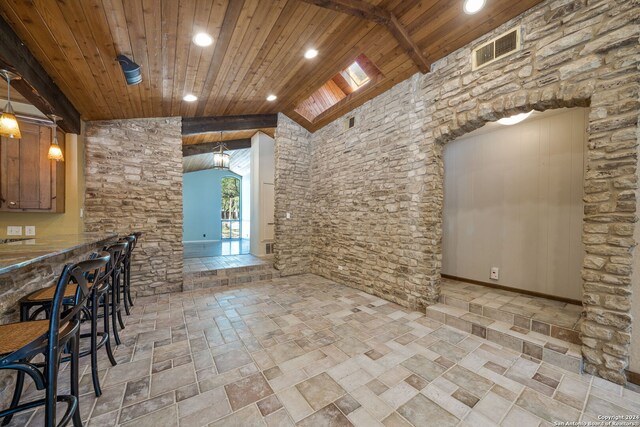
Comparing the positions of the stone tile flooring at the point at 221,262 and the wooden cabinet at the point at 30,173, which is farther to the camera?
the stone tile flooring at the point at 221,262

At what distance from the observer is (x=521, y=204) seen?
3.59 meters

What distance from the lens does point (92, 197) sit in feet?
13.1

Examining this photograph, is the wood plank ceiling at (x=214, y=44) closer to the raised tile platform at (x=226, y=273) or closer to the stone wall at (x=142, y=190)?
the stone wall at (x=142, y=190)

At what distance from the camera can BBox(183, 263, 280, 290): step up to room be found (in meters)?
4.59

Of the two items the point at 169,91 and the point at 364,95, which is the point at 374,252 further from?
the point at 169,91

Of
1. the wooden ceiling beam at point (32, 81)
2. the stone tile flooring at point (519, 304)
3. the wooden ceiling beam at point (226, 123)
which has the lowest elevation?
the stone tile flooring at point (519, 304)

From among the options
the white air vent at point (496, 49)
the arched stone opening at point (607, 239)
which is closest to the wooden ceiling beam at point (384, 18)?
the white air vent at point (496, 49)

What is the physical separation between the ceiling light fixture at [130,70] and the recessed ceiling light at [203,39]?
751 millimetres

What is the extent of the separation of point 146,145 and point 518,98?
5.21 m

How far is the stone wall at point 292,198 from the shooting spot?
17.9 ft

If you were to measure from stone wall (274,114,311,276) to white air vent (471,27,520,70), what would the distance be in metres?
3.58

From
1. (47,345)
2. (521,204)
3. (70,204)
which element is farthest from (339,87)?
(47,345)

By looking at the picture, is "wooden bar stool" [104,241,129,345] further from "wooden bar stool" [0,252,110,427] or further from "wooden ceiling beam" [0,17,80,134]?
"wooden ceiling beam" [0,17,80,134]

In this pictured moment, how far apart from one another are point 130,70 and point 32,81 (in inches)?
32.3
